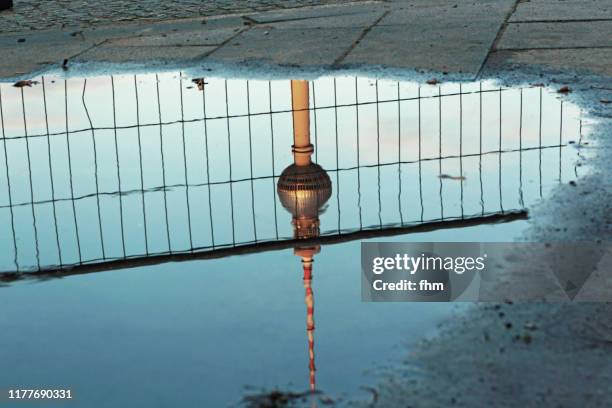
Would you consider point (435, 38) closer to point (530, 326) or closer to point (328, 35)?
point (328, 35)

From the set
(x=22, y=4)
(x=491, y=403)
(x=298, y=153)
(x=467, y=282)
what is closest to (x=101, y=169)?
(x=298, y=153)

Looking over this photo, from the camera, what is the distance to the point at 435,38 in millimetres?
10719

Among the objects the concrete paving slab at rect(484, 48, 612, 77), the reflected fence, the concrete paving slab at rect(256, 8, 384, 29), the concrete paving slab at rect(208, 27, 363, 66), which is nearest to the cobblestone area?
the concrete paving slab at rect(256, 8, 384, 29)

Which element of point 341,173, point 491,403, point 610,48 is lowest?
point 491,403

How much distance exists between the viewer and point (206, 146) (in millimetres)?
7656

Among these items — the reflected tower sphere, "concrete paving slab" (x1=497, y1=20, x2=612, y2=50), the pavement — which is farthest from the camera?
"concrete paving slab" (x1=497, y1=20, x2=612, y2=50)

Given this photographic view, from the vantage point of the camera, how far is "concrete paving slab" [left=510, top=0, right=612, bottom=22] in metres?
11.5

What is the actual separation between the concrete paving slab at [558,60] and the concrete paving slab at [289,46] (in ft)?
4.44

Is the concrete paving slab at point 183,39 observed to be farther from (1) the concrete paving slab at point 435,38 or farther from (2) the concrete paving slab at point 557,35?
(2) the concrete paving slab at point 557,35

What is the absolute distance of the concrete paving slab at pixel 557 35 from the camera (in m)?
10.1

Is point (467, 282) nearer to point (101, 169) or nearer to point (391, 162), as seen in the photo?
point (391, 162)

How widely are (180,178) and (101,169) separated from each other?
58 centimetres

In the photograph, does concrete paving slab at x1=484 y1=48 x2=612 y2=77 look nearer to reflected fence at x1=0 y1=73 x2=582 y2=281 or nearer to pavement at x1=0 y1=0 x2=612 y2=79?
pavement at x1=0 y1=0 x2=612 y2=79

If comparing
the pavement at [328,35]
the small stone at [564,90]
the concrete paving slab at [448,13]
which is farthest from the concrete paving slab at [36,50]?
the small stone at [564,90]
